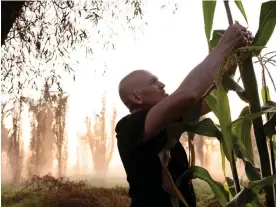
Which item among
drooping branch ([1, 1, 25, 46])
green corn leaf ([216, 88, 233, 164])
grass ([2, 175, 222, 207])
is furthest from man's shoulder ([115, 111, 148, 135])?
grass ([2, 175, 222, 207])

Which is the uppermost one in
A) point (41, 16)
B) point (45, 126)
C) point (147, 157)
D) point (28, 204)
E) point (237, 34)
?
point (41, 16)

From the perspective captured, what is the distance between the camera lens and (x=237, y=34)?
1.77 feet

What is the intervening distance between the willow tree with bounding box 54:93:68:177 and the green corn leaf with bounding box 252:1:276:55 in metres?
2.09

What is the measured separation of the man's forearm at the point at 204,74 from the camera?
536mm

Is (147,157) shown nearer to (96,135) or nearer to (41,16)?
(41,16)

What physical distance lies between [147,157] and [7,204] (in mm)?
1984

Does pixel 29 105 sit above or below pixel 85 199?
above

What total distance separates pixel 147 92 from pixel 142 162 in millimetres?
131

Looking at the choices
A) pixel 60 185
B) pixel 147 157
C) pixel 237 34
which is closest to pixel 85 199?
pixel 60 185

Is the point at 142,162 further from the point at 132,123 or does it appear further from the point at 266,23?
the point at 266,23

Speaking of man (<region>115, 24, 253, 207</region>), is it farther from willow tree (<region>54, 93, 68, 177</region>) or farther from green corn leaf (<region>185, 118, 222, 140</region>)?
willow tree (<region>54, 93, 68, 177</region>)

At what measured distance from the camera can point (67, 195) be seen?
2.25 m

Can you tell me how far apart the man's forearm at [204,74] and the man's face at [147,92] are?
0.44 feet

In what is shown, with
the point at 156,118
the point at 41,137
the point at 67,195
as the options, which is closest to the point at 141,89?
the point at 156,118
